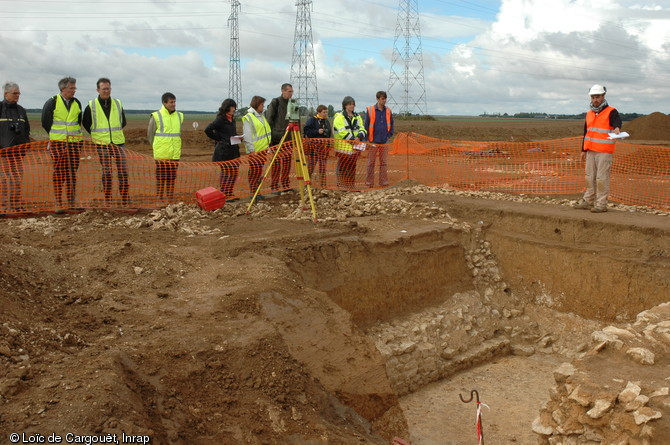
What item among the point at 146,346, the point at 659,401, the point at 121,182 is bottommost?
the point at 659,401

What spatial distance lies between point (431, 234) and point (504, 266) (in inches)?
61.9

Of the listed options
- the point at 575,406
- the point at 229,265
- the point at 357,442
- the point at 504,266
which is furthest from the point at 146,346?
the point at 504,266

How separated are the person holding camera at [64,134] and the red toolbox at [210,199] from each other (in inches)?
79.5

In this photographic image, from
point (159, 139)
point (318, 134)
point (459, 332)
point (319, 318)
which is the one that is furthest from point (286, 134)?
point (459, 332)

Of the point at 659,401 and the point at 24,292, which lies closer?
the point at 659,401

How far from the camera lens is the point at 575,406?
5.17m

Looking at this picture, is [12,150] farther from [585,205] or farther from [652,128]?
[652,128]

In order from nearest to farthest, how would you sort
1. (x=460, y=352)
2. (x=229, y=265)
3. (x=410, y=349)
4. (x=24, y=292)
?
(x=24, y=292)
(x=229, y=265)
(x=410, y=349)
(x=460, y=352)

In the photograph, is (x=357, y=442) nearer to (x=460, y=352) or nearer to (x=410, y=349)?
(x=410, y=349)

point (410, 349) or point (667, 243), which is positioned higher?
point (667, 243)

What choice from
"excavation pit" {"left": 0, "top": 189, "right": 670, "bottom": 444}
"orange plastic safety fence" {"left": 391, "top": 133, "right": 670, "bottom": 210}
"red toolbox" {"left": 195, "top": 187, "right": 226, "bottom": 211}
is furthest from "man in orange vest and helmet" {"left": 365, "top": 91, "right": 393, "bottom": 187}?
"red toolbox" {"left": 195, "top": 187, "right": 226, "bottom": 211}

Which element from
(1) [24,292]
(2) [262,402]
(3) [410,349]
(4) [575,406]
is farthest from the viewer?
(3) [410,349]

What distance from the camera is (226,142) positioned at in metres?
10.4

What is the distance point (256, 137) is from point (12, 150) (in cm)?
392
